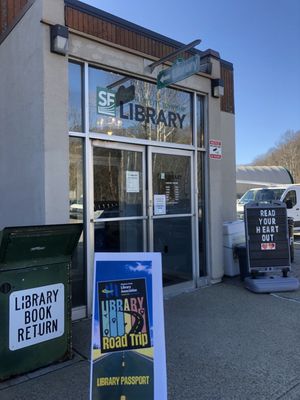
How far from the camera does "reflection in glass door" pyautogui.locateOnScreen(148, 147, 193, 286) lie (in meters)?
6.26

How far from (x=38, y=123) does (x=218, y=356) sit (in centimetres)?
333

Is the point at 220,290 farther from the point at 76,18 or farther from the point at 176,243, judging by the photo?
the point at 76,18

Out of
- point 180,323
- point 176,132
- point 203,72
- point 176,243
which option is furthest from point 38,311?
point 203,72

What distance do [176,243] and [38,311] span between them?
3371mm

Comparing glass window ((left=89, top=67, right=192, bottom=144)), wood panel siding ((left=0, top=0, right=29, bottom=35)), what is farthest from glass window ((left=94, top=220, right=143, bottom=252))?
wood panel siding ((left=0, top=0, right=29, bottom=35))

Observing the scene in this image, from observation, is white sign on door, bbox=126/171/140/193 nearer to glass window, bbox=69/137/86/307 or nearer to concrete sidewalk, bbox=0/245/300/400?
glass window, bbox=69/137/86/307

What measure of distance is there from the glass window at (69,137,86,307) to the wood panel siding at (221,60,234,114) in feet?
14.1

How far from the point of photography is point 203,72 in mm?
6863

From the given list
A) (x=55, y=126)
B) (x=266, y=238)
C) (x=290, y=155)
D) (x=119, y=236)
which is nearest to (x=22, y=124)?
(x=55, y=126)

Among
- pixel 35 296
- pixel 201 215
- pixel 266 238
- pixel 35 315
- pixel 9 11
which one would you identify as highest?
pixel 9 11

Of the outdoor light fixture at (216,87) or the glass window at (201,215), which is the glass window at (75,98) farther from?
the outdoor light fixture at (216,87)

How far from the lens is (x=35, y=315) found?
12.0 feet

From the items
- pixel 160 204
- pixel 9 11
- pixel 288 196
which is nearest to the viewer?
pixel 9 11

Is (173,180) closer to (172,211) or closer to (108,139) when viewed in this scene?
(172,211)
